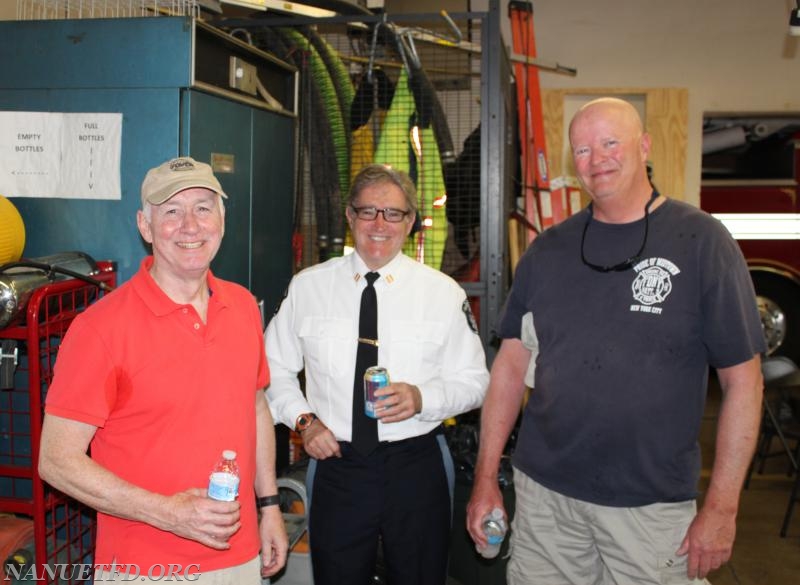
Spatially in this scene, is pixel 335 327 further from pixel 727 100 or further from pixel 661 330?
pixel 727 100

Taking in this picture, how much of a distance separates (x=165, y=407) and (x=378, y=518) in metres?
0.94

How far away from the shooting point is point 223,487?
171 centimetres

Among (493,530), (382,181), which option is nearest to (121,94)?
(382,181)

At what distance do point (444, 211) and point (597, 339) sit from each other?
2035mm

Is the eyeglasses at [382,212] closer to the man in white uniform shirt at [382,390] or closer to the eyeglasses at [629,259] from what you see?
the man in white uniform shirt at [382,390]

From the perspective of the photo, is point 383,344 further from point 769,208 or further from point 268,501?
point 769,208

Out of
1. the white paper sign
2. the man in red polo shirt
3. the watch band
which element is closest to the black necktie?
the watch band

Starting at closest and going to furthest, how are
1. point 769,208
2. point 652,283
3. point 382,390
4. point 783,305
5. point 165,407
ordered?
point 165,407
point 652,283
point 382,390
point 769,208
point 783,305

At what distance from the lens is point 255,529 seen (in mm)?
2021

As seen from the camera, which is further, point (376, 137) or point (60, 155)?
point (376, 137)

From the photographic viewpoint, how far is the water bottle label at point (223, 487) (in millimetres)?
1716

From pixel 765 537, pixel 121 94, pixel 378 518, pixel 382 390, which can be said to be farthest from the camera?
pixel 765 537

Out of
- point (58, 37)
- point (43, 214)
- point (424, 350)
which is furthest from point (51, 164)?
point (424, 350)

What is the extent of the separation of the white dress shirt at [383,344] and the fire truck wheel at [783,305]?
6.08 m
